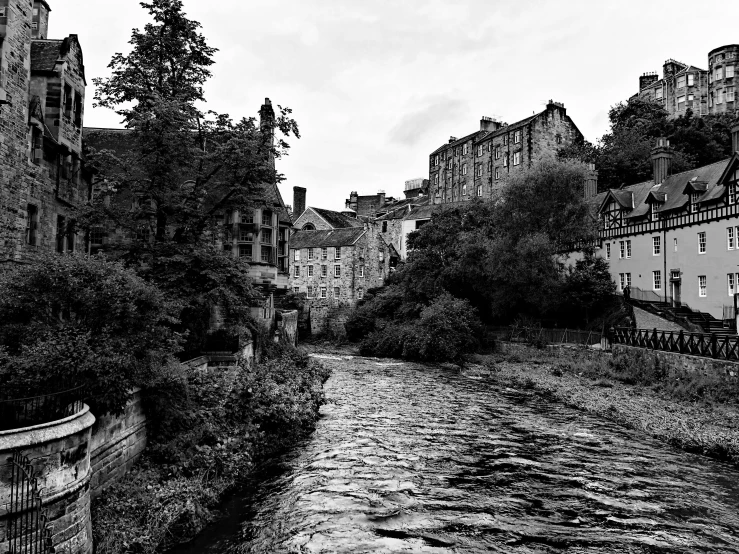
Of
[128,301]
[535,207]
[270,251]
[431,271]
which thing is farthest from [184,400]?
[431,271]

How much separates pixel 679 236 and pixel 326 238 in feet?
132

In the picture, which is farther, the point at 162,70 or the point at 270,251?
the point at 270,251

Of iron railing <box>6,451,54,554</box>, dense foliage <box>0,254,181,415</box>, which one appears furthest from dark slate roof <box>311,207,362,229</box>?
iron railing <box>6,451,54,554</box>

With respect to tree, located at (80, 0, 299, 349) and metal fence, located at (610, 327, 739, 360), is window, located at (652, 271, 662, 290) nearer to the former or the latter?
metal fence, located at (610, 327, 739, 360)

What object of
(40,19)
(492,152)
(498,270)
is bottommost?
(498,270)

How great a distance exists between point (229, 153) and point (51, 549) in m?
14.1

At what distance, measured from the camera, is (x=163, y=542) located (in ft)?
31.7

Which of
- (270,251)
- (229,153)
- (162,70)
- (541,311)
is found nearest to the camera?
(229,153)

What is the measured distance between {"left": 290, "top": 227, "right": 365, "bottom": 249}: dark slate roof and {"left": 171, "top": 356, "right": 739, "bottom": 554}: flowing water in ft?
150

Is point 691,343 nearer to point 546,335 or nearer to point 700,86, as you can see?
point 546,335

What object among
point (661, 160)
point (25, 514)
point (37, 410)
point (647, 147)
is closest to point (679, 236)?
point (661, 160)

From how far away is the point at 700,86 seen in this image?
3413 inches

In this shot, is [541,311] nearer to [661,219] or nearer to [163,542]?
[661,219]

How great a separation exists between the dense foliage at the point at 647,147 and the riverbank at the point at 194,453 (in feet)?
158
